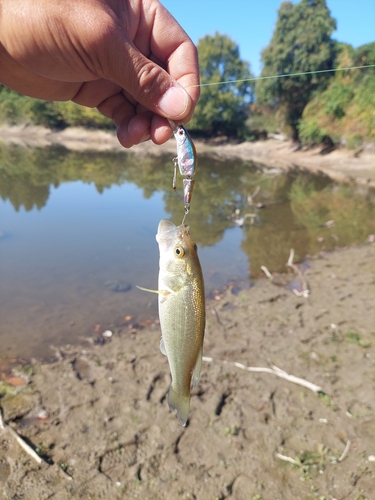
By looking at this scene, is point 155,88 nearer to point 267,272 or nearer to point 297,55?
point 267,272

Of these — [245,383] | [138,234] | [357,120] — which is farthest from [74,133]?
[245,383]

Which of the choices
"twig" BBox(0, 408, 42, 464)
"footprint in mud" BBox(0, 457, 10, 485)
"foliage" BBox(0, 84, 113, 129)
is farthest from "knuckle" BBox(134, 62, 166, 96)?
"foliage" BBox(0, 84, 113, 129)

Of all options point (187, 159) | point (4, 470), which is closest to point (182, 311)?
point (187, 159)

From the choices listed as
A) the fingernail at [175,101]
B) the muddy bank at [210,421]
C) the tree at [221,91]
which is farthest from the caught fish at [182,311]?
the tree at [221,91]

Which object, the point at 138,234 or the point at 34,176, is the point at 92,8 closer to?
the point at 138,234

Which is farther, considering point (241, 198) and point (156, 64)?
point (241, 198)

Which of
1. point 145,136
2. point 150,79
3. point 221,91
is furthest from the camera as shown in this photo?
point 221,91
